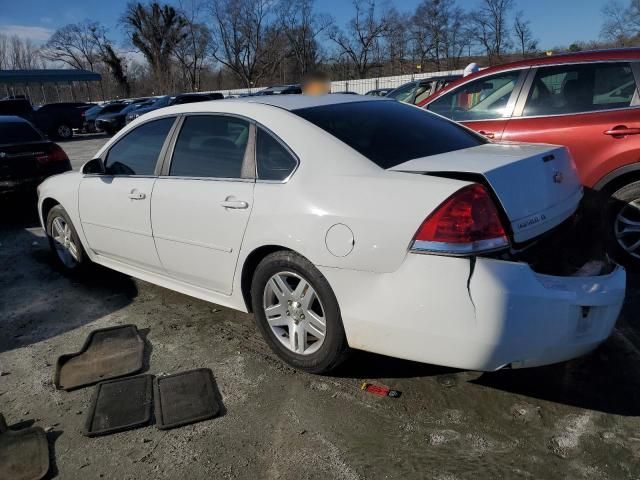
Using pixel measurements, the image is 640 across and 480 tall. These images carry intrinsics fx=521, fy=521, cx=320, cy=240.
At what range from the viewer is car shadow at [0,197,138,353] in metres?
3.84

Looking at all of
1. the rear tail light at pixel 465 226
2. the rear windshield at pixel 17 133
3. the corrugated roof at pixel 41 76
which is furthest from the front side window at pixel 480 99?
the corrugated roof at pixel 41 76

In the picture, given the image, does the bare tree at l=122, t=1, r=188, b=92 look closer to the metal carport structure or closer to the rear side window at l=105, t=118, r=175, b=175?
the metal carport structure

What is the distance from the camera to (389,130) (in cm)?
310

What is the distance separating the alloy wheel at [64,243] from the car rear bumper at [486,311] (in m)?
3.34

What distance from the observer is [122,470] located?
2.33 metres

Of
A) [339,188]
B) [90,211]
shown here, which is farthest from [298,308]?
[90,211]

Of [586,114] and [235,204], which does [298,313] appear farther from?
[586,114]

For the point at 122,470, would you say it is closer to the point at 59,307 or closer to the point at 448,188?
the point at 448,188

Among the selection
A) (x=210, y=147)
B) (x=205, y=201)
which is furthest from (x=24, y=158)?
(x=205, y=201)

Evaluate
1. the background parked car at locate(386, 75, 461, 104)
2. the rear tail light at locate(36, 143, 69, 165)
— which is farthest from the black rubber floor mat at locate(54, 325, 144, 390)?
the background parked car at locate(386, 75, 461, 104)

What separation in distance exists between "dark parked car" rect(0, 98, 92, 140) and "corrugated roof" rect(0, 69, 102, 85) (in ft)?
64.7

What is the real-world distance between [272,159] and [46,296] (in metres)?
2.71

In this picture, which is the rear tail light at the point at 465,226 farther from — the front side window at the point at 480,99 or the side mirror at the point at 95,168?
the side mirror at the point at 95,168

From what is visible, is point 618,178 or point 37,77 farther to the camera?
point 37,77
